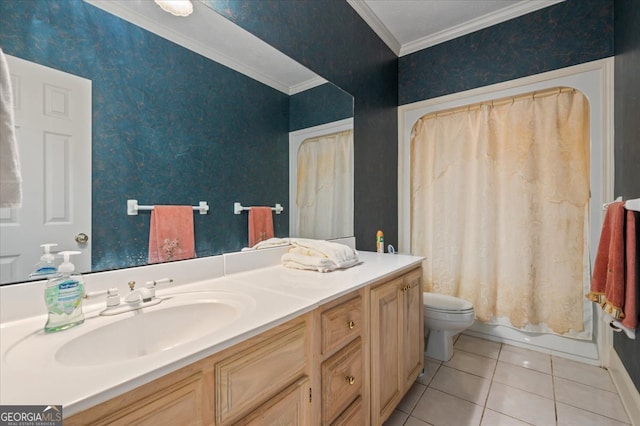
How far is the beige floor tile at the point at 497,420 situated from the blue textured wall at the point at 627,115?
0.63 meters

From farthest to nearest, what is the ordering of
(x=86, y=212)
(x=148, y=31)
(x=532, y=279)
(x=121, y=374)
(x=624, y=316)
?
(x=532, y=279), (x=624, y=316), (x=148, y=31), (x=86, y=212), (x=121, y=374)

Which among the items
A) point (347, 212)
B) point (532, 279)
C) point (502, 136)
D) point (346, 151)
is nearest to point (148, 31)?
point (346, 151)

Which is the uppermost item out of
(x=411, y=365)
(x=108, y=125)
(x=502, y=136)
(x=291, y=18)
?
(x=291, y=18)

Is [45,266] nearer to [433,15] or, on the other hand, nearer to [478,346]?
[478,346]

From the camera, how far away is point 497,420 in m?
1.44

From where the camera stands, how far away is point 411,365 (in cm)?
157

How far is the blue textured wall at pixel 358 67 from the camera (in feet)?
4.85

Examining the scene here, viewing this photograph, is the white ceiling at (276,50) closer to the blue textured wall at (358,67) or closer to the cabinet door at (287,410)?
the blue textured wall at (358,67)

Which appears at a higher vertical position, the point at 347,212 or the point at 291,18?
the point at 291,18

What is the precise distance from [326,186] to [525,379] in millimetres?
1770

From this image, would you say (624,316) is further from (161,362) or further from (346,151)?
(161,362)

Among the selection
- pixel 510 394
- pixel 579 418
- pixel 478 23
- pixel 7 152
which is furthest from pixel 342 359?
pixel 478 23

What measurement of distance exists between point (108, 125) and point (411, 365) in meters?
1.78

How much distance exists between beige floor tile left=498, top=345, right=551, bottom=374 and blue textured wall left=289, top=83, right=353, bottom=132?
6.91ft
